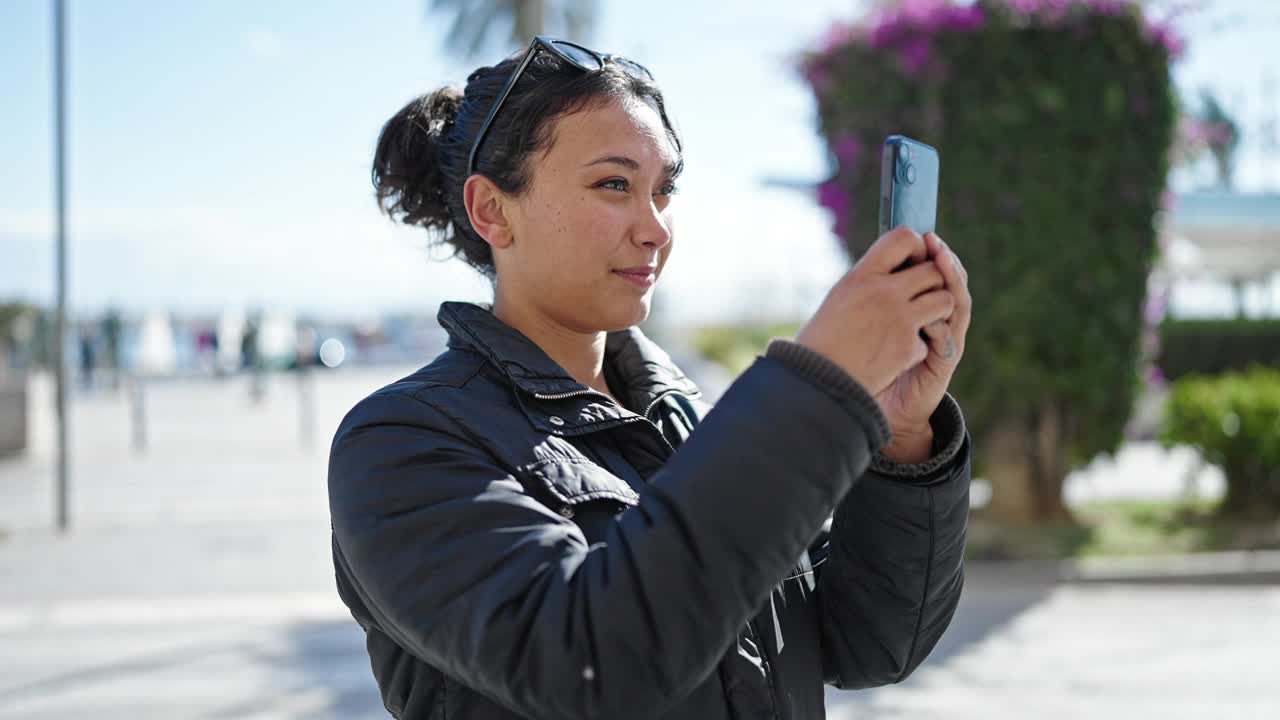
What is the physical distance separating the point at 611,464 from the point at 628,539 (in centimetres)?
32

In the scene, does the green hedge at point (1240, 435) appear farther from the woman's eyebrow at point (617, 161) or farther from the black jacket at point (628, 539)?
the woman's eyebrow at point (617, 161)

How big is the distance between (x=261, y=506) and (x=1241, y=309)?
63.9 ft

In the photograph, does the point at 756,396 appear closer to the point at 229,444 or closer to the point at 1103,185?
the point at 1103,185

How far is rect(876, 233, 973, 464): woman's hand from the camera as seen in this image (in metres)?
1.13

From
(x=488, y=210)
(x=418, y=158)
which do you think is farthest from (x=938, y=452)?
(x=418, y=158)

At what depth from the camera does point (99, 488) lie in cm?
1295

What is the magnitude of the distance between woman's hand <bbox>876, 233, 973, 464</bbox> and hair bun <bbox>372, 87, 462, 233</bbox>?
75 cm

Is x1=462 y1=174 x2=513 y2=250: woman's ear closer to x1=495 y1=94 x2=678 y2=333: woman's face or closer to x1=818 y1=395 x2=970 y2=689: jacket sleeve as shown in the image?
x1=495 y1=94 x2=678 y2=333: woman's face

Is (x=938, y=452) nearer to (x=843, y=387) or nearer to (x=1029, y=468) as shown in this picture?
(x=843, y=387)

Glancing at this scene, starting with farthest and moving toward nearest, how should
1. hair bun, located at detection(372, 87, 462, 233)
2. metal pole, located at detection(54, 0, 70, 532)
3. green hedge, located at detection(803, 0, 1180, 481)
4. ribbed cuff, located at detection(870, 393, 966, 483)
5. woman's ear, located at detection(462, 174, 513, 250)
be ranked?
metal pole, located at detection(54, 0, 70, 532)
green hedge, located at detection(803, 0, 1180, 481)
hair bun, located at detection(372, 87, 462, 233)
woman's ear, located at detection(462, 174, 513, 250)
ribbed cuff, located at detection(870, 393, 966, 483)

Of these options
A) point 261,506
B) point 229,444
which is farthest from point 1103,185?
point 229,444

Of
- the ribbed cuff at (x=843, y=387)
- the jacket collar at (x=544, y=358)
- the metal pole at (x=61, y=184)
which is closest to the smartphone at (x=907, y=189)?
the ribbed cuff at (x=843, y=387)

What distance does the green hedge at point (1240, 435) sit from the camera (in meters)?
9.32

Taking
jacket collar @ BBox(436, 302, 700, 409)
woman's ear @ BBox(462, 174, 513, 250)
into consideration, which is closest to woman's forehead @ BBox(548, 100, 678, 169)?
woman's ear @ BBox(462, 174, 513, 250)
